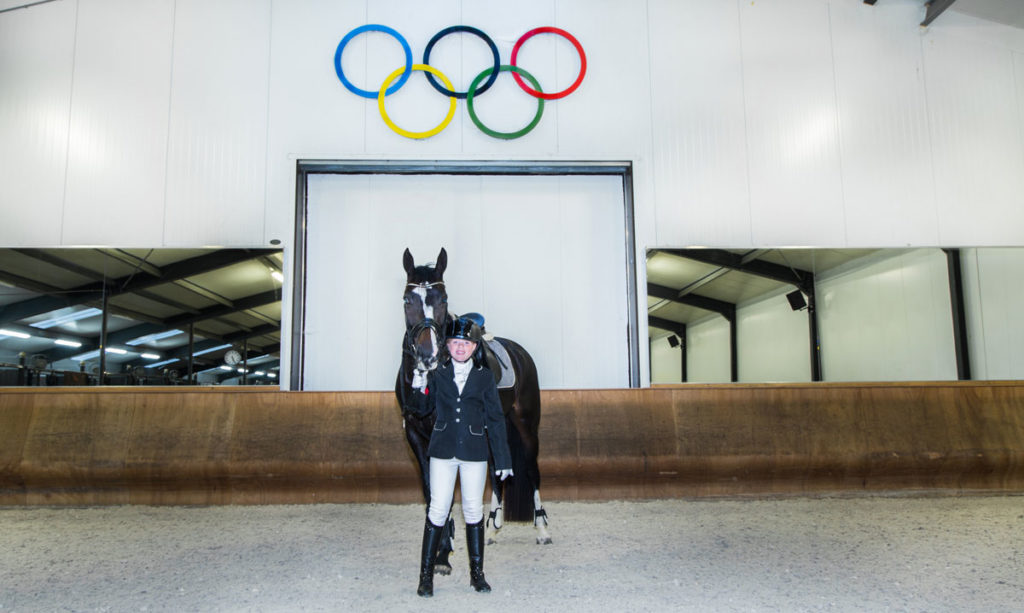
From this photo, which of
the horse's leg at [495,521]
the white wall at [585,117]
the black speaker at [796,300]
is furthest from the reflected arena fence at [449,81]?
the horse's leg at [495,521]

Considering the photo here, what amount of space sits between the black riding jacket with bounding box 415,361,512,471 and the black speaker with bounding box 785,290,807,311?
15.5ft

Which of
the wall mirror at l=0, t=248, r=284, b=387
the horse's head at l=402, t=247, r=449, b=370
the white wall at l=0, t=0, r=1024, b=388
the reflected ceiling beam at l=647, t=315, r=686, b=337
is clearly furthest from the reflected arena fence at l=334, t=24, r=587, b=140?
the horse's head at l=402, t=247, r=449, b=370

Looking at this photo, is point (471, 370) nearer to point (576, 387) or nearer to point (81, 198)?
point (576, 387)

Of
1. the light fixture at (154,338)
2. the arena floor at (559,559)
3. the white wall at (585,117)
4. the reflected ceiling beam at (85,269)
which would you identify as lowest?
the arena floor at (559,559)

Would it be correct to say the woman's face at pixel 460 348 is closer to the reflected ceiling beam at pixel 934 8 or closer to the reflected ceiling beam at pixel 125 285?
the reflected ceiling beam at pixel 125 285

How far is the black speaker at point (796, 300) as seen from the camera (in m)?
7.46

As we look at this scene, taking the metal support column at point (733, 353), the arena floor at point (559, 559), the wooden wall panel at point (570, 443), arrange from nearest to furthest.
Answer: the arena floor at point (559, 559) < the wooden wall panel at point (570, 443) < the metal support column at point (733, 353)

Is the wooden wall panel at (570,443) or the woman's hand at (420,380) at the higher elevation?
the woman's hand at (420,380)

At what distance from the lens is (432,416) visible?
171 inches

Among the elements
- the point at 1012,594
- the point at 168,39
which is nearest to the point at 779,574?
the point at 1012,594

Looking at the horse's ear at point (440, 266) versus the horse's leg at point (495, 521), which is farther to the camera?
the horse's leg at point (495, 521)

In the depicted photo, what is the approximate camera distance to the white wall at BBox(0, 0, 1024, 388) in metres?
7.34

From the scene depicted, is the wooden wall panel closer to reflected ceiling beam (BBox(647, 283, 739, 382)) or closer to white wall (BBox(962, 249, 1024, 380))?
white wall (BBox(962, 249, 1024, 380))

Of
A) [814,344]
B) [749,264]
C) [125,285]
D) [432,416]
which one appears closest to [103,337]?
[125,285]
